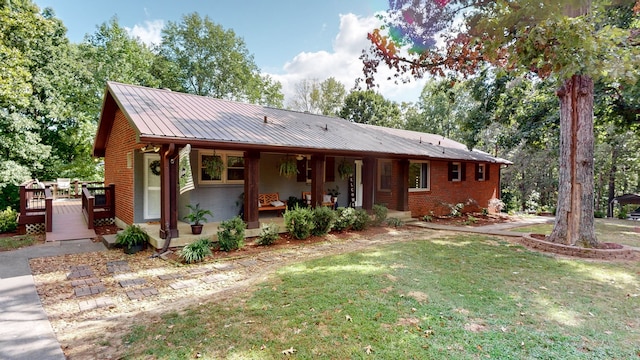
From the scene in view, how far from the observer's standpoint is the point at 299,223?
864cm

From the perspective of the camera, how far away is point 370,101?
33.7 m

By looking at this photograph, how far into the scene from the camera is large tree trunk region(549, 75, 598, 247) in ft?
24.9

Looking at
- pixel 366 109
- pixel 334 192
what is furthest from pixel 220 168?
pixel 366 109

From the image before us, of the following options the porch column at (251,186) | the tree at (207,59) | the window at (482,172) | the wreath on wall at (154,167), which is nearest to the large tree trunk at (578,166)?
the porch column at (251,186)

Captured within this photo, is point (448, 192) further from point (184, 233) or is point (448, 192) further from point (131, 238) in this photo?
point (131, 238)

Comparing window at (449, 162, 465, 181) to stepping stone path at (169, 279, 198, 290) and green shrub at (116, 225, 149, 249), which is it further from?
green shrub at (116, 225, 149, 249)

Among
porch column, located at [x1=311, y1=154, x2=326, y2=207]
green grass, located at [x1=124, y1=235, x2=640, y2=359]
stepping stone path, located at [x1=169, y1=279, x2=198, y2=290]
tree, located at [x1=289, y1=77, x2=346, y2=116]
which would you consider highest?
tree, located at [x1=289, y1=77, x2=346, y2=116]

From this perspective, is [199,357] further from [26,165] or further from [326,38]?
[326,38]

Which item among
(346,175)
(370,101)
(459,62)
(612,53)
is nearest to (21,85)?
(346,175)

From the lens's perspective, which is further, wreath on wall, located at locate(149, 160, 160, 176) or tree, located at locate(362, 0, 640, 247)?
wreath on wall, located at locate(149, 160, 160, 176)

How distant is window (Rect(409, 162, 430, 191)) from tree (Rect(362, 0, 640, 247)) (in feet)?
17.3

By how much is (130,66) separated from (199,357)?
25049mm

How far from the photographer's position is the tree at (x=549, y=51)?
5.44 metres

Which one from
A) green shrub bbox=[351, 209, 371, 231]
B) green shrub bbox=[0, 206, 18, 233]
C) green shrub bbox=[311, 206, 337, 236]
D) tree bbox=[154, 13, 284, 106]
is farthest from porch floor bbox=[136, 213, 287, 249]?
tree bbox=[154, 13, 284, 106]
